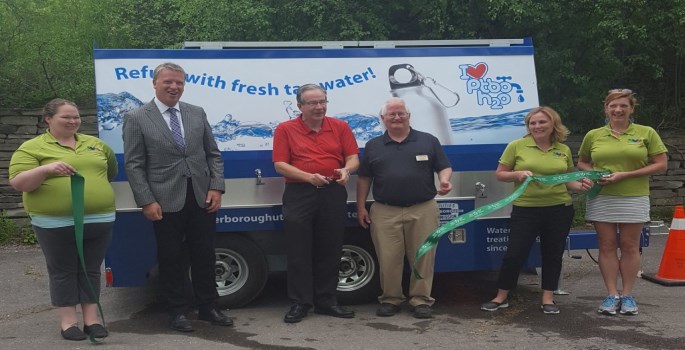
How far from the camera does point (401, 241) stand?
6.02 meters

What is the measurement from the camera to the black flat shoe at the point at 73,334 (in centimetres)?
540

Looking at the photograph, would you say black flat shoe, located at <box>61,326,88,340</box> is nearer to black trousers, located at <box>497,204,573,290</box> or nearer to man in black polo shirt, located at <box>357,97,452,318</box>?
man in black polo shirt, located at <box>357,97,452,318</box>

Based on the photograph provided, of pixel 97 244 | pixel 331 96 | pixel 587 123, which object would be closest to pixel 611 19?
pixel 587 123

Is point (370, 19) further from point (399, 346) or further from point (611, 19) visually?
point (399, 346)

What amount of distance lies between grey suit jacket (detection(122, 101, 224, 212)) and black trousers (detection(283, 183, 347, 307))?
70 cm

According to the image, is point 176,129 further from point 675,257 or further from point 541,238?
point 675,257

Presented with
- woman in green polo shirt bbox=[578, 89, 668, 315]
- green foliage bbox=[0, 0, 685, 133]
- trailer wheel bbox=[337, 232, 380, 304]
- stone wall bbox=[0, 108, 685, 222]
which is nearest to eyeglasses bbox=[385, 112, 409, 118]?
trailer wheel bbox=[337, 232, 380, 304]

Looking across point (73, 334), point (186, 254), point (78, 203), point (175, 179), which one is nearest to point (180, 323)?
point (186, 254)

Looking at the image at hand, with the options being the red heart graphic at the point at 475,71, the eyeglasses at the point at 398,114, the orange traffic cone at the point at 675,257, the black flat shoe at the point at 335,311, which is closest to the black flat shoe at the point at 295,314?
the black flat shoe at the point at 335,311

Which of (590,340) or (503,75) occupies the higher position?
(503,75)

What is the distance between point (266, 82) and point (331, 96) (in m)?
0.56

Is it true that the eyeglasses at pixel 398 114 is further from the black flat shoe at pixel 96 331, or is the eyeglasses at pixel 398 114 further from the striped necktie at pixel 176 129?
the black flat shoe at pixel 96 331

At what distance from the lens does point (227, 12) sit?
38.1 feet

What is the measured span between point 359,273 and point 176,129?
2.07 metres
